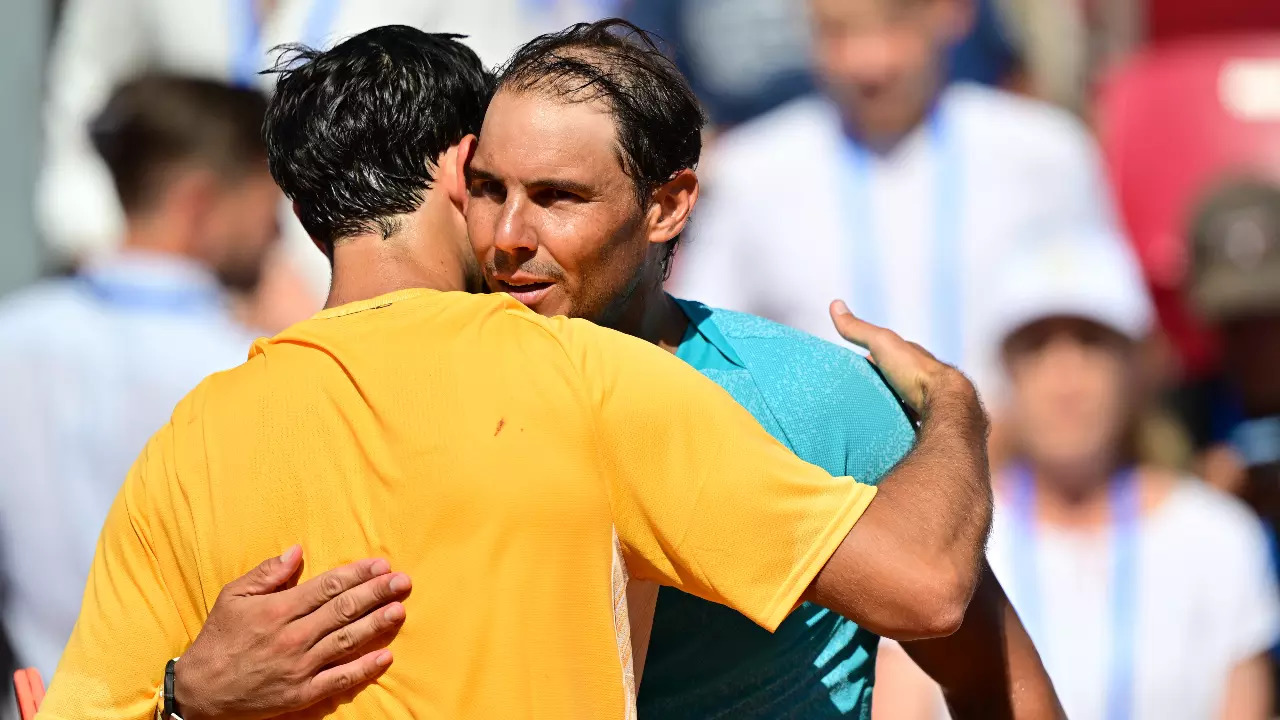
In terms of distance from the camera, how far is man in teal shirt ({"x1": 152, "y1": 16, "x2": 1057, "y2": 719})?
6.38ft

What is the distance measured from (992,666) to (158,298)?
2359 mm

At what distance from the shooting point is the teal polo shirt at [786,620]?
2082mm

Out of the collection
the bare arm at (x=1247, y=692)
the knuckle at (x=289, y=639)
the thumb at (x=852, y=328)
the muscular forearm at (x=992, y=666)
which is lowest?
the bare arm at (x=1247, y=692)

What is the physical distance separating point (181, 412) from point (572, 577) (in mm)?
480

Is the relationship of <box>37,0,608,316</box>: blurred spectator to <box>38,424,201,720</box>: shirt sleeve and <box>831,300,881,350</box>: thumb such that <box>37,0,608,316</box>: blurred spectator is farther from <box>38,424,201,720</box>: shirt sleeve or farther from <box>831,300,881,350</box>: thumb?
<box>38,424,201,720</box>: shirt sleeve

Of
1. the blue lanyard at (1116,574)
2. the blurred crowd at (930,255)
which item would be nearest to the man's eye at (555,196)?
the blurred crowd at (930,255)

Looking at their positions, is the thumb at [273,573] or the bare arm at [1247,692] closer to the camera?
the thumb at [273,573]

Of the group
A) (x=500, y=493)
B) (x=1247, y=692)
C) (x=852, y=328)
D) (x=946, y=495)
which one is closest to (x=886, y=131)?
(x=1247, y=692)

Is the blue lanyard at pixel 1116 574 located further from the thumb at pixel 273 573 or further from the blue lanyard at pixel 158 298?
the thumb at pixel 273 573

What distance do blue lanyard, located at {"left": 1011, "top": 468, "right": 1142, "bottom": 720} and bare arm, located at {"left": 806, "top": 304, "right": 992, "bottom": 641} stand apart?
209 centimetres

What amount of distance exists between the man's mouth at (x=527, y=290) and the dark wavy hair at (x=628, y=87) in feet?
0.58

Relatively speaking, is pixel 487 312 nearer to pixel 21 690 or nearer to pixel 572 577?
pixel 572 577

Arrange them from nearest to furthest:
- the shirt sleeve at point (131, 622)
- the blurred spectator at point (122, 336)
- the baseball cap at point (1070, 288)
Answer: the shirt sleeve at point (131, 622) < the blurred spectator at point (122, 336) < the baseball cap at point (1070, 288)

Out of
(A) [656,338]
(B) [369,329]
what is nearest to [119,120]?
(A) [656,338]
